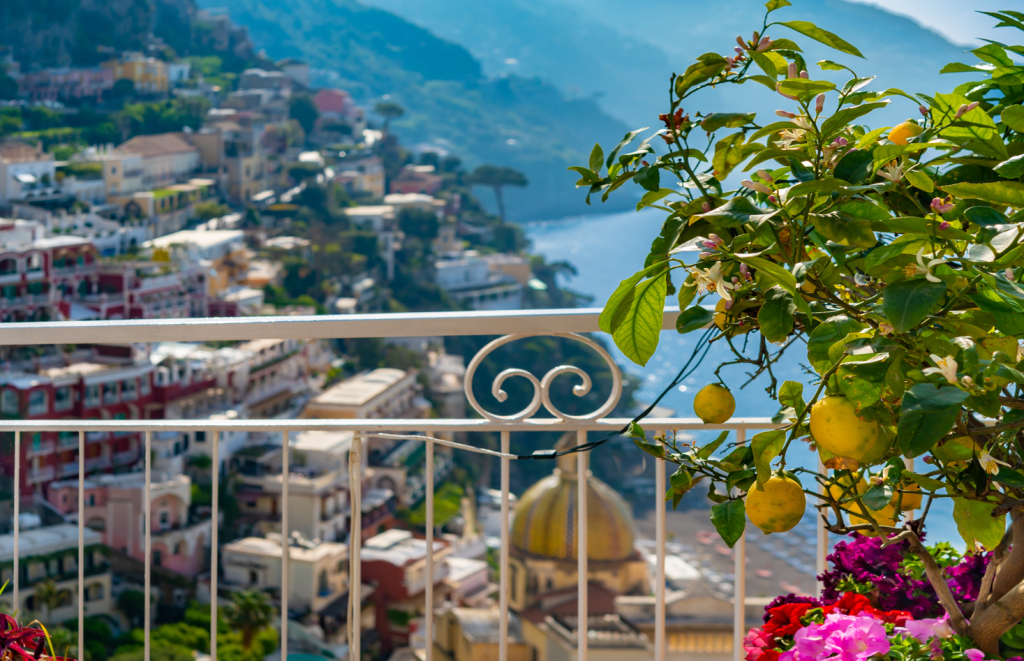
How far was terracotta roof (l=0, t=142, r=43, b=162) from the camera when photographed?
2258 cm

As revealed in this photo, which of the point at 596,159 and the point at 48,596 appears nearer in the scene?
the point at 596,159

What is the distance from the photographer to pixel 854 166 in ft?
1.74

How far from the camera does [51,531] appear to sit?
604 inches

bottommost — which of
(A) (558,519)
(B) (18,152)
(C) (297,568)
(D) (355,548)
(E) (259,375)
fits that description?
(C) (297,568)

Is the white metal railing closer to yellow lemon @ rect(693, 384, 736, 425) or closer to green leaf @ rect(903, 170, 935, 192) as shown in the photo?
yellow lemon @ rect(693, 384, 736, 425)

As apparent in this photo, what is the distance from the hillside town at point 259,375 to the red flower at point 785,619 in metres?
6.21

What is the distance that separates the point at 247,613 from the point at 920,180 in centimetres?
1560

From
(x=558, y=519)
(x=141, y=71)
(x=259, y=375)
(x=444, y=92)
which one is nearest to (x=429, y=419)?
(x=558, y=519)

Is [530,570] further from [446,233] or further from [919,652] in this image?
[446,233]

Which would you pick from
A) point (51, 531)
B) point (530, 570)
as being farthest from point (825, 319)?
point (51, 531)

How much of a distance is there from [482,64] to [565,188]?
9.25 meters

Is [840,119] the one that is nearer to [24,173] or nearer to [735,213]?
[735,213]

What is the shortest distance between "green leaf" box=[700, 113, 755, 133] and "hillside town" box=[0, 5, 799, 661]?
638cm

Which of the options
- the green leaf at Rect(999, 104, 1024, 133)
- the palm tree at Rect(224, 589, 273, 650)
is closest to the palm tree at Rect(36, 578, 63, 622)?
the palm tree at Rect(224, 589, 273, 650)
